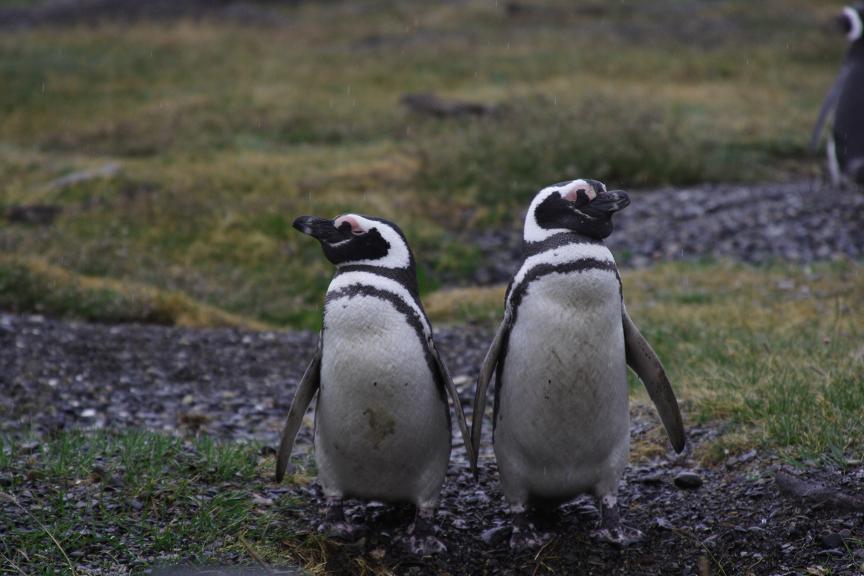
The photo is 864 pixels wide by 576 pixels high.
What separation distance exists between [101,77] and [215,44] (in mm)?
4517

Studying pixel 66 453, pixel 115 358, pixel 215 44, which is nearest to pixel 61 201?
pixel 115 358

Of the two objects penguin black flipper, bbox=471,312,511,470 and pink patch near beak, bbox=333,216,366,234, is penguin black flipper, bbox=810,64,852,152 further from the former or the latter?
pink patch near beak, bbox=333,216,366,234

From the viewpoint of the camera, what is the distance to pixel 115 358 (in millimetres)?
6566

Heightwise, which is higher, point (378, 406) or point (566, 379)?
point (566, 379)

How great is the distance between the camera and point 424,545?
3795mm

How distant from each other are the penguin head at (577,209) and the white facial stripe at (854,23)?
8856 millimetres

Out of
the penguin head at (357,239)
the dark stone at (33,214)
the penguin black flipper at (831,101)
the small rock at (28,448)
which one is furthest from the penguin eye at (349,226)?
the penguin black flipper at (831,101)

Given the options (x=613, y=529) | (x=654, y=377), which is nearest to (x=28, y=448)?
(x=613, y=529)

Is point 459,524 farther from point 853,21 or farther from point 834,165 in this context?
point 853,21

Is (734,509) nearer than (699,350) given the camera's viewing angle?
Yes

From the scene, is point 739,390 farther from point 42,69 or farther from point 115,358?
point 42,69

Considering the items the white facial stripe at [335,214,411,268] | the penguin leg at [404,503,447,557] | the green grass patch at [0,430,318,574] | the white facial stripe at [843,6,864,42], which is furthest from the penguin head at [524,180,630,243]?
the white facial stripe at [843,6,864,42]

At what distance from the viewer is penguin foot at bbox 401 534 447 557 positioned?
3781 mm

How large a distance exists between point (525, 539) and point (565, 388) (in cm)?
60
